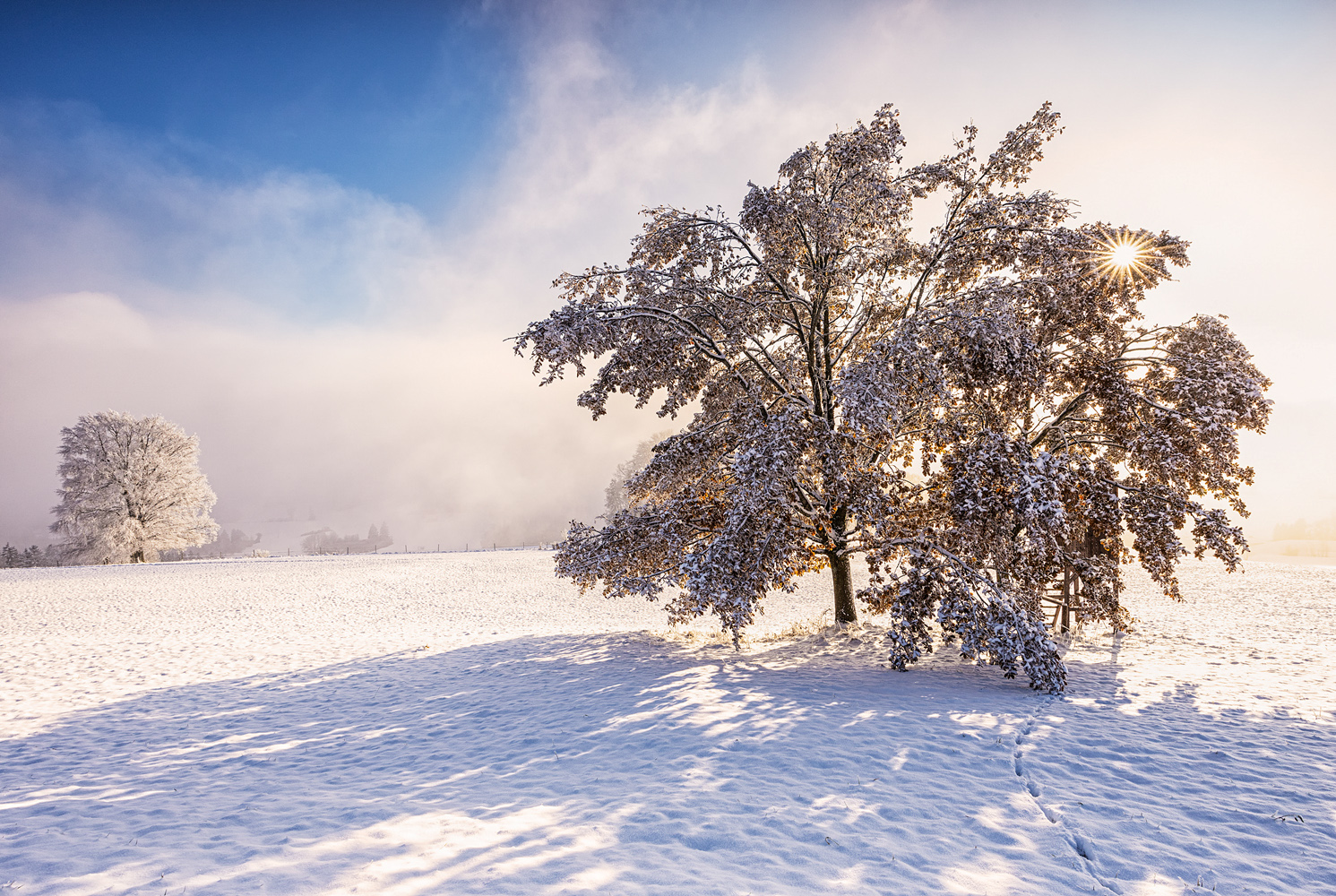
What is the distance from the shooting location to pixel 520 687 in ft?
33.6

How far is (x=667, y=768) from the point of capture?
639 centimetres

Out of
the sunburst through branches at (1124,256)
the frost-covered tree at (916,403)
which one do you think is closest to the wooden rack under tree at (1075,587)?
the frost-covered tree at (916,403)

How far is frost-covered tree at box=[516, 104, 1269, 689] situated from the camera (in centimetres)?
912

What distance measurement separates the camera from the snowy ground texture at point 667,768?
14.3ft

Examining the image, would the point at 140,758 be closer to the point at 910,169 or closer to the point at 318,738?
the point at 318,738

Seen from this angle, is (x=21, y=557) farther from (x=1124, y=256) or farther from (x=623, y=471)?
(x=1124, y=256)

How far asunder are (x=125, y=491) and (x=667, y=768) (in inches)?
1811

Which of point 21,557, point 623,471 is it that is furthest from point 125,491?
point 623,471

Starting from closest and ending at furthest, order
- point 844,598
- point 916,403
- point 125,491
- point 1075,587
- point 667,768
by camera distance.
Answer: point 667,768
point 916,403
point 1075,587
point 844,598
point 125,491

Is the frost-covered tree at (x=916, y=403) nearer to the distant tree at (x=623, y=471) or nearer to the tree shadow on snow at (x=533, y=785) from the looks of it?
the tree shadow on snow at (x=533, y=785)

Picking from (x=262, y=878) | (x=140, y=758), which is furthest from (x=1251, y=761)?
(x=140, y=758)

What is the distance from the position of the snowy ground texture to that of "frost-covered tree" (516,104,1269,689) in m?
1.65

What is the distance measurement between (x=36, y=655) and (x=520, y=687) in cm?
1222

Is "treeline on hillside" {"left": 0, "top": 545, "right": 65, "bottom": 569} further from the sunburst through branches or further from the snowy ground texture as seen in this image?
the sunburst through branches
